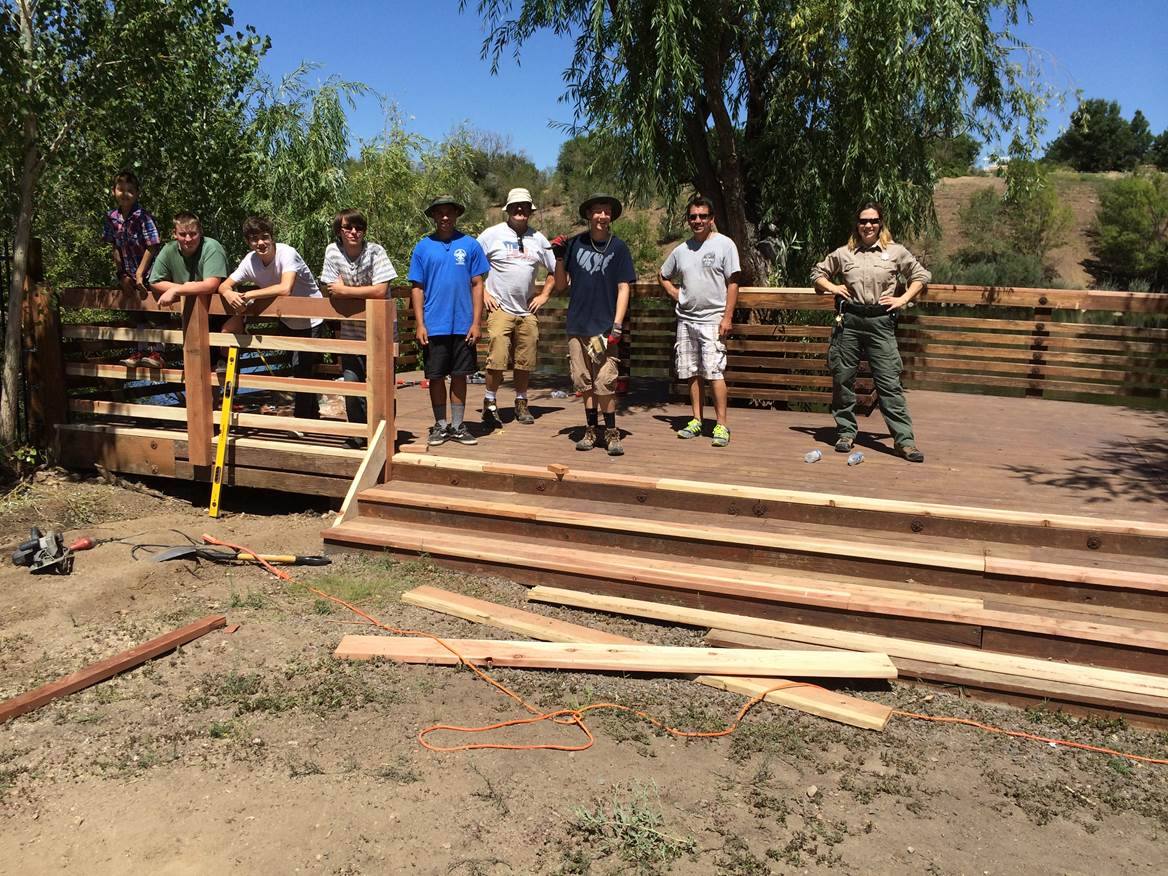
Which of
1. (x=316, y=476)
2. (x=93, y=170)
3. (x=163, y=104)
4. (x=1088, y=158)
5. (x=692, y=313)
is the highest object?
(x=1088, y=158)

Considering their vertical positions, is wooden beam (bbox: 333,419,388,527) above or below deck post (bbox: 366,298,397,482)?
below

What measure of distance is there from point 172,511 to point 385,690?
11.9 ft

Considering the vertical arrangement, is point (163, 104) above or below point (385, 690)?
above

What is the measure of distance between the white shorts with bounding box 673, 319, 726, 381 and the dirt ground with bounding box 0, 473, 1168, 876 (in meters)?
2.49

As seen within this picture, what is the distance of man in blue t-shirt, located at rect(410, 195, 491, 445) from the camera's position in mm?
6180

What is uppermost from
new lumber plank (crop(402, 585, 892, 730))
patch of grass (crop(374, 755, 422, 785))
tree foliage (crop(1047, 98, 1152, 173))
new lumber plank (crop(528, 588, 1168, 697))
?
tree foliage (crop(1047, 98, 1152, 173))

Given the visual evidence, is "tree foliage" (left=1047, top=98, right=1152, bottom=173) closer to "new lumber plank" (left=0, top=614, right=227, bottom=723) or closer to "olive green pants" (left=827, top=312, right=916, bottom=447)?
"olive green pants" (left=827, top=312, right=916, bottom=447)

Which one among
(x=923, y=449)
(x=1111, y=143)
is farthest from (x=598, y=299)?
(x=1111, y=143)

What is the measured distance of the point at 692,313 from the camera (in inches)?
255

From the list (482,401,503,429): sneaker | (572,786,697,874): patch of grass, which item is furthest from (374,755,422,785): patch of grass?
(482,401,503,429): sneaker

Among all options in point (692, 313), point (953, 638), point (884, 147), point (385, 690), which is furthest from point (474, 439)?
point (884, 147)

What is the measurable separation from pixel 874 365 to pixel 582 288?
2.08m

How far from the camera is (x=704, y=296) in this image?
21.0ft

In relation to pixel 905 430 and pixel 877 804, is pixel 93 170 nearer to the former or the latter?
pixel 905 430
